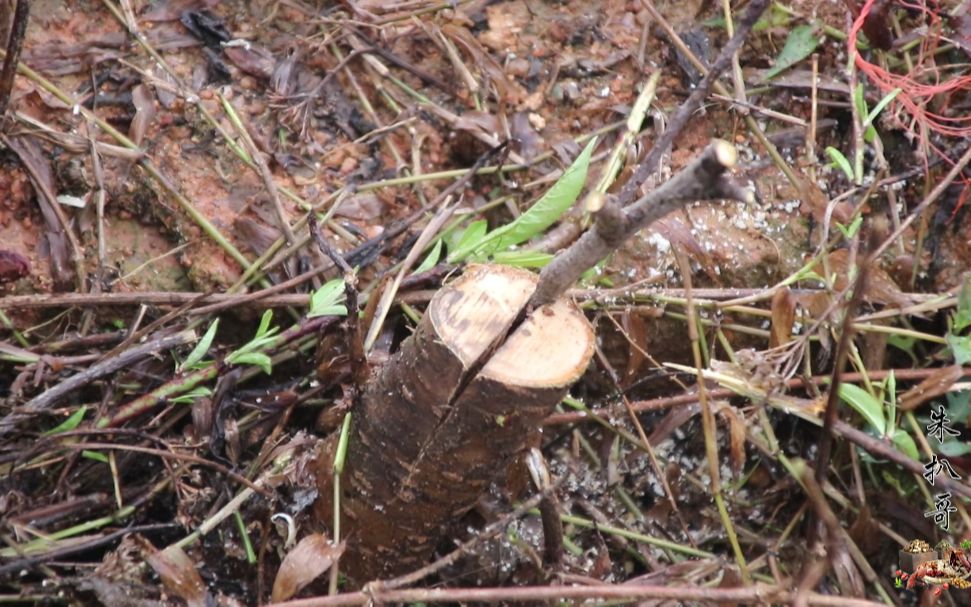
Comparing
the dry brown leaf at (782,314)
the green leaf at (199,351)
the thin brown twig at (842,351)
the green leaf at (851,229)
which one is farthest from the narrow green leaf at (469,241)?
the thin brown twig at (842,351)

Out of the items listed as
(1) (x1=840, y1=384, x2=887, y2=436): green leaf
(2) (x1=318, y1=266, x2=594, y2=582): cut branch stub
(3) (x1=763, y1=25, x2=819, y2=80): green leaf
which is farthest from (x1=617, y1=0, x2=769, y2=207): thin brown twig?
(3) (x1=763, y1=25, x2=819, y2=80): green leaf

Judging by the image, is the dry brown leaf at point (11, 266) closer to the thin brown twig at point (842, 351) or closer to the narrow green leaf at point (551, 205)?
the narrow green leaf at point (551, 205)

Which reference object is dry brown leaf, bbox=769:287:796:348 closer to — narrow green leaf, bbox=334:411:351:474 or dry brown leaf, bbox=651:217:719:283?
dry brown leaf, bbox=651:217:719:283

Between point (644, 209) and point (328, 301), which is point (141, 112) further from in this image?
point (644, 209)

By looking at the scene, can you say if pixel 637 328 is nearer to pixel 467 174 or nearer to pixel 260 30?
pixel 467 174

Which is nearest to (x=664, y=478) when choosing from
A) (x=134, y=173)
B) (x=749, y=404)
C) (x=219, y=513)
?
(x=749, y=404)

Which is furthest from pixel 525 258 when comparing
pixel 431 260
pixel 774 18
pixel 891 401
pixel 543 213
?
pixel 774 18
